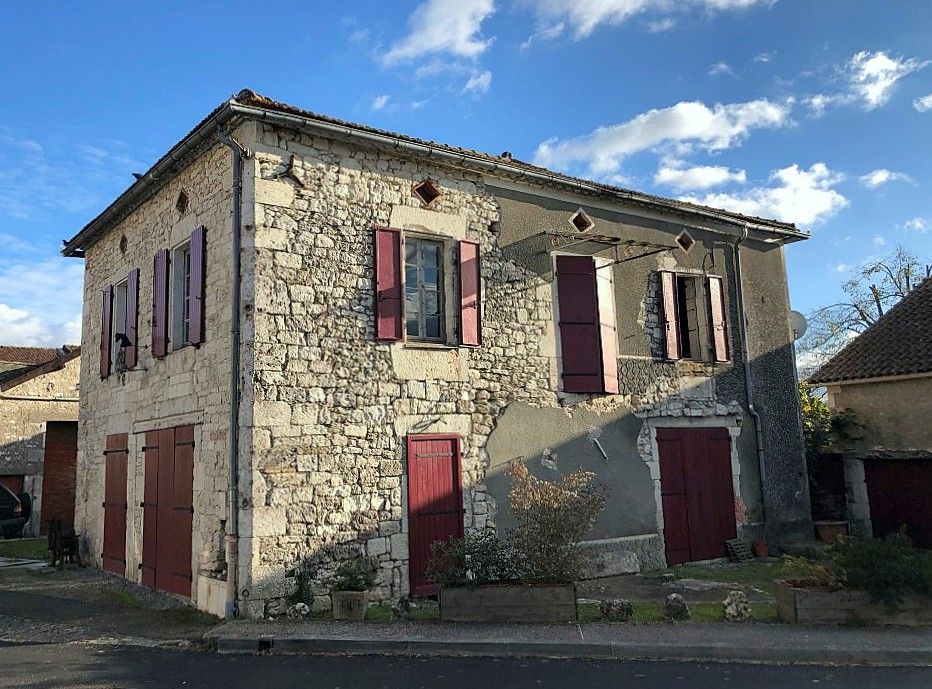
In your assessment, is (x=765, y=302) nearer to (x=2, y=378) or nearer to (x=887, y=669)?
(x=887, y=669)

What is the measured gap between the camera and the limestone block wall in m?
8.39

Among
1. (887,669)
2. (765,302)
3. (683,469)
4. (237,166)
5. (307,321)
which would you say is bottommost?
(887,669)

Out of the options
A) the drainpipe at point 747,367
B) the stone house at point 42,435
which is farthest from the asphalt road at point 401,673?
the stone house at point 42,435

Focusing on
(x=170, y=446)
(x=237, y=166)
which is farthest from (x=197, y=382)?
(x=237, y=166)

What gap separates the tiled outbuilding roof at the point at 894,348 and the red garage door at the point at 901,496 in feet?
6.59

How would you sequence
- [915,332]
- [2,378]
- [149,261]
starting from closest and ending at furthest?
[149,261] < [915,332] < [2,378]

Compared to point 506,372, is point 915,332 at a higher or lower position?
higher

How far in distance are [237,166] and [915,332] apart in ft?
40.6

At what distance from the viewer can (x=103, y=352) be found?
38.8 feet

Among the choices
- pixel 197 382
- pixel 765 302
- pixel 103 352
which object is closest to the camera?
pixel 197 382

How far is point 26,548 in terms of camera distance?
14.3m

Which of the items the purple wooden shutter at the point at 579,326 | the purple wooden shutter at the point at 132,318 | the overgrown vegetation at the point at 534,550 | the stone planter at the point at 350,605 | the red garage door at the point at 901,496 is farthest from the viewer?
the red garage door at the point at 901,496

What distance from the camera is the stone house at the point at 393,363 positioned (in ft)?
26.8

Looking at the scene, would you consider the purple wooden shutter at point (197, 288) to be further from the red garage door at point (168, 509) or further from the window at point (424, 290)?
the window at point (424, 290)
